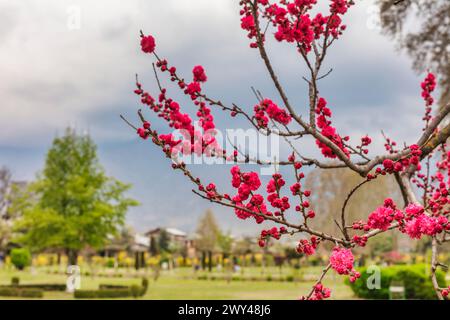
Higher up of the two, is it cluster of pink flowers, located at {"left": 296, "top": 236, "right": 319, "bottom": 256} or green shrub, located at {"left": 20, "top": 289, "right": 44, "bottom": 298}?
cluster of pink flowers, located at {"left": 296, "top": 236, "right": 319, "bottom": 256}

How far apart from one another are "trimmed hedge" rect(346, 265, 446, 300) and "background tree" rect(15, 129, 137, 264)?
11541 mm

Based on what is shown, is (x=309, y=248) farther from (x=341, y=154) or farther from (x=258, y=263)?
(x=258, y=263)

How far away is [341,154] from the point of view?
145 inches

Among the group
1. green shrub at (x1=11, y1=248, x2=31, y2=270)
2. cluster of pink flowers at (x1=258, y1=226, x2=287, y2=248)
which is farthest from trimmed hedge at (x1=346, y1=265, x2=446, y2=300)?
green shrub at (x1=11, y1=248, x2=31, y2=270)

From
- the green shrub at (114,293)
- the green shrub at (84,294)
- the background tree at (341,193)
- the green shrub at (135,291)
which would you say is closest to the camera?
the green shrub at (84,294)

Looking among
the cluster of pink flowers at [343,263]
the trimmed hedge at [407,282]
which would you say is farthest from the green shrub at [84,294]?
the cluster of pink flowers at [343,263]

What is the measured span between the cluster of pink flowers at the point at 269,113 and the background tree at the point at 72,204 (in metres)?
21.8

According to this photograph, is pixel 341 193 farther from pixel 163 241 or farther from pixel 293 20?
pixel 293 20

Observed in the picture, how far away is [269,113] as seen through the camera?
407cm

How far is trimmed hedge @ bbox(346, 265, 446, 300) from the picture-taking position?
20.9 m

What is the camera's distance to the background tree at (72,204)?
81.4 feet

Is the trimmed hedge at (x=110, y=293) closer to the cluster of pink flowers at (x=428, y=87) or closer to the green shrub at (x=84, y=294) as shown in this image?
the green shrub at (x=84, y=294)

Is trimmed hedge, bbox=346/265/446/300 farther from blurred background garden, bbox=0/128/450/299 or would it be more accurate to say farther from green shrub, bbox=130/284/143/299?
green shrub, bbox=130/284/143/299
